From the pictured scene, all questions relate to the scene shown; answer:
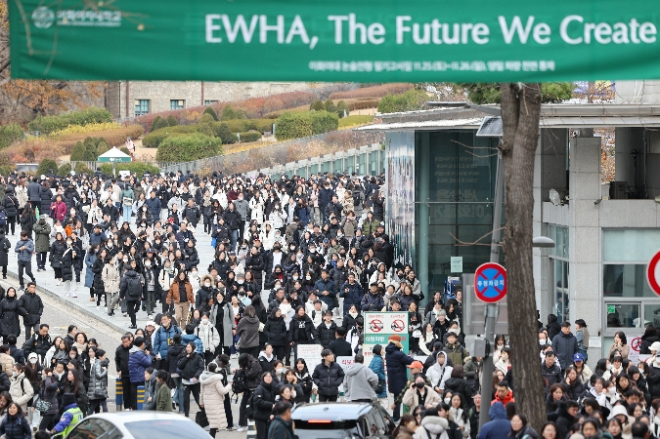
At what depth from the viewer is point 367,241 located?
3309cm

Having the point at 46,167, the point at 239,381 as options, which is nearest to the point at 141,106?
the point at 46,167

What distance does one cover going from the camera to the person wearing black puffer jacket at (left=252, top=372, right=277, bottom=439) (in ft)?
60.2

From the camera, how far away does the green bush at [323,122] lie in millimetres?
84825

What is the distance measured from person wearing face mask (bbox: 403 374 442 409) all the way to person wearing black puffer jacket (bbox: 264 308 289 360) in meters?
5.84

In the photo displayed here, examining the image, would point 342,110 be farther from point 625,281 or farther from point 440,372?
point 440,372

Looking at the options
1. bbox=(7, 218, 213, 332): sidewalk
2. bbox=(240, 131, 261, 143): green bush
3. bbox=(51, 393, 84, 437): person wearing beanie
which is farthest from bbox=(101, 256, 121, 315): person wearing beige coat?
bbox=(240, 131, 261, 143): green bush

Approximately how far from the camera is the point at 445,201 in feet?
107

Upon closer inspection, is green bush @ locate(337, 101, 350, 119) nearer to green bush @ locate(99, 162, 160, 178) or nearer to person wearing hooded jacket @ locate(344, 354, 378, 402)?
green bush @ locate(99, 162, 160, 178)

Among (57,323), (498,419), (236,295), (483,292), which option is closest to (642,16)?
(498,419)

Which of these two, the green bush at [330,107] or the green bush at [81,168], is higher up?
the green bush at [330,107]

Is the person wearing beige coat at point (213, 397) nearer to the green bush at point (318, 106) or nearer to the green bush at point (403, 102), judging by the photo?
the green bush at point (403, 102)

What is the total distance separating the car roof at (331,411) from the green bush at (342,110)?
255 ft

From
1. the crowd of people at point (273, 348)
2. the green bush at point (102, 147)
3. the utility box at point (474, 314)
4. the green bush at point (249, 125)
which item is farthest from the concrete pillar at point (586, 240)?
the green bush at point (249, 125)

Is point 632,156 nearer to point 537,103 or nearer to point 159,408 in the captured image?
point 159,408
